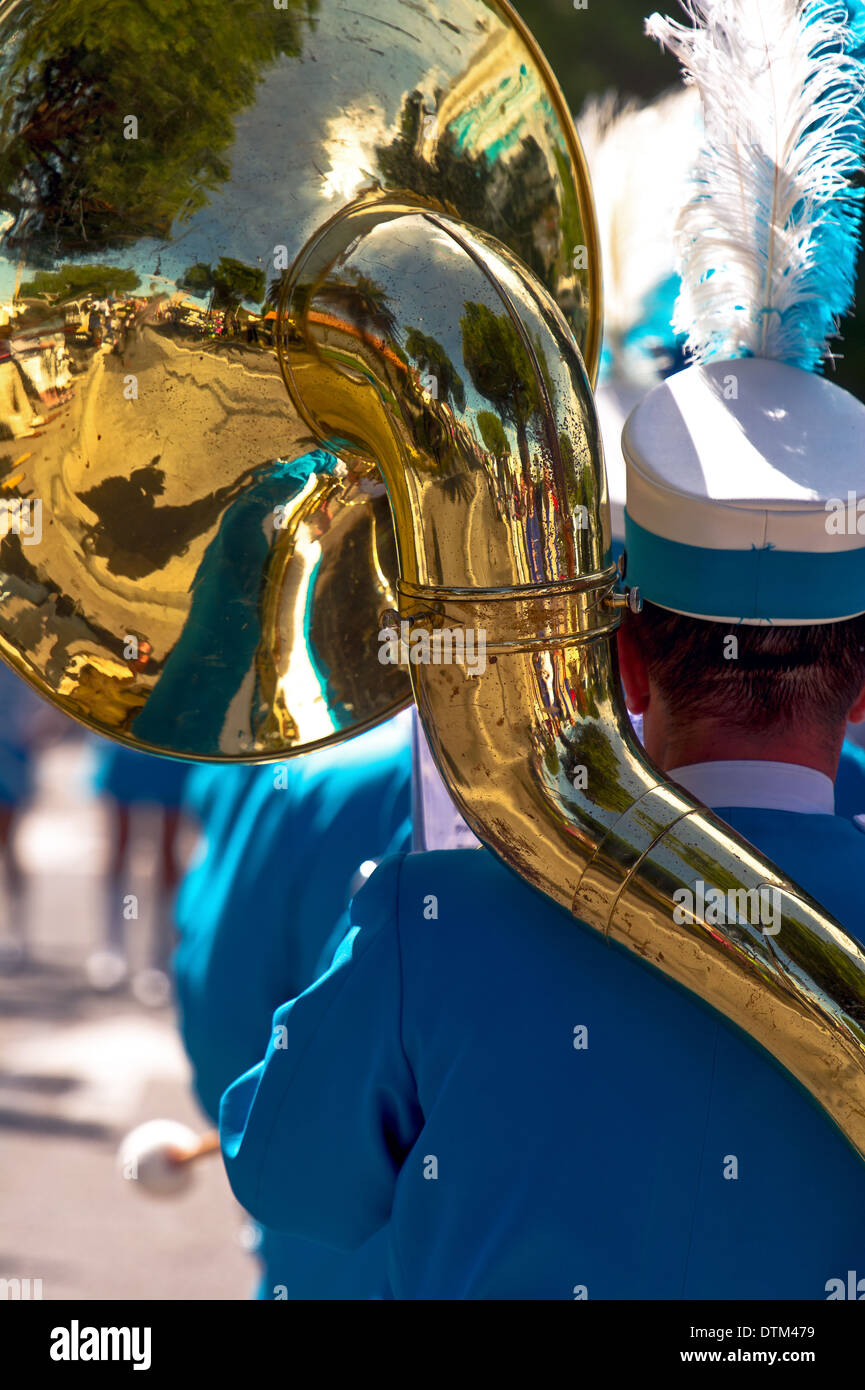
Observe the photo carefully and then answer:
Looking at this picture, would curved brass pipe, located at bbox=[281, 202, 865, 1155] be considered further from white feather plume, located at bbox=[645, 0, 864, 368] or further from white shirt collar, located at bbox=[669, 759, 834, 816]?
white feather plume, located at bbox=[645, 0, 864, 368]

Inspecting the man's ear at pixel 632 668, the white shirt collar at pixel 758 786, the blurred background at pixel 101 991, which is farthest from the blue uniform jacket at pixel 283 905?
the blurred background at pixel 101 991

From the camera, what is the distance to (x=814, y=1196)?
42.6 inches

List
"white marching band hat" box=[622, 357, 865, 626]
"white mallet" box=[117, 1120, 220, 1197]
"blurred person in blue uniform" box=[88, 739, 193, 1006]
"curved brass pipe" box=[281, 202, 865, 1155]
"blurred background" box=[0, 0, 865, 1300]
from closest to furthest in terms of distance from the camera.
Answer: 1. "curved brass pipe" box=[281, 202, 865, 1155]
2. "white marching band hat" box=[622, 357, 865, 626]
3. "white mallet" box=[117, 1120, 220, 1197]
4. "blurred background" box=[0, 0, 865, 1300]
5. "blurred person in blue uniform" box=[88, 739, 193, 1006]

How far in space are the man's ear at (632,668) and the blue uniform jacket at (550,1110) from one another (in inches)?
6.6

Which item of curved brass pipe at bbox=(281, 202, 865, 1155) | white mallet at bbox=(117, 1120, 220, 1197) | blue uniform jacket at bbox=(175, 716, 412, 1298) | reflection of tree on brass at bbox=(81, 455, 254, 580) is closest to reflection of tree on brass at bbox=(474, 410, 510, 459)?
curved brass pipe at bbox=(281, 202, 865, 1155)

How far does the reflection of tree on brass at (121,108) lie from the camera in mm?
1237

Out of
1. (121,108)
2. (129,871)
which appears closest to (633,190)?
(121,108)

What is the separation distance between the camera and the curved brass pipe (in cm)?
103

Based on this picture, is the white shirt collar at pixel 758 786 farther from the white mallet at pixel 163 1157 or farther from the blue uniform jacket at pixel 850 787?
the white mallet at pixel 163 1157

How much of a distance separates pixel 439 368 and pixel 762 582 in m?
0.32

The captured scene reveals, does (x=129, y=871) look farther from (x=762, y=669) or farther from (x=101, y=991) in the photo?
(x=762, y=669)

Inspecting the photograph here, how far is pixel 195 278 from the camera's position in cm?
123

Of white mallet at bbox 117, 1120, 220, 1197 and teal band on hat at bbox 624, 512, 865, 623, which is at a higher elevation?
teal band on hat at bbox 624, 512, 865, 623
